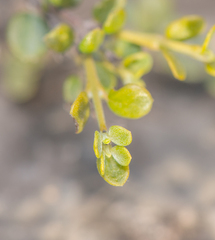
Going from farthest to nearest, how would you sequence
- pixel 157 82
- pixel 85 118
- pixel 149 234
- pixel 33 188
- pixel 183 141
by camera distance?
pixel 157 82 → pixel 183 141 → pixel 33 188 → pixel 149 234 → pixel 85 118

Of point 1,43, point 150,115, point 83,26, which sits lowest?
point 83,26

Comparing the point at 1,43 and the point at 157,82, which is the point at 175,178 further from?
the point at 1,43

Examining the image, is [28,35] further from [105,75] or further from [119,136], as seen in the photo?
[119,136]

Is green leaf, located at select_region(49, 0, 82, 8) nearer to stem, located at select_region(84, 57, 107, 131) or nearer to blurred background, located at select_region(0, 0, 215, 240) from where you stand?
blurred background, located at select_region(0, 0, 215, 240)

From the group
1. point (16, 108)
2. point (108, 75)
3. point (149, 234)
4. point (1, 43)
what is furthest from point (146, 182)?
point (1, 43)

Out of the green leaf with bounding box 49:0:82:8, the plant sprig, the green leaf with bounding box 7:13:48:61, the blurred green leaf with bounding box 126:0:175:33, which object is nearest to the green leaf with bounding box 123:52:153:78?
the plant sprig

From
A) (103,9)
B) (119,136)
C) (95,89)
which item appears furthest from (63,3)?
(119,136)
